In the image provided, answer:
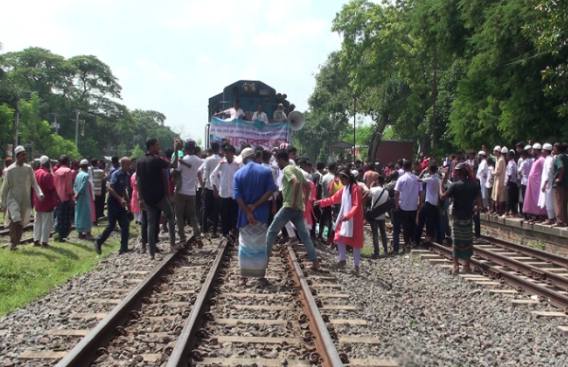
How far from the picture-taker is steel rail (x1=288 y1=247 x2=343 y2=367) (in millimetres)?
5176

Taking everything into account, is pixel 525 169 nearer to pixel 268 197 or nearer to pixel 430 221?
pixel 430 221

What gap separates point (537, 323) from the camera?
7590 millimetres

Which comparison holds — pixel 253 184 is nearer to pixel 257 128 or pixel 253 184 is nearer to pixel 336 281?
pixel 336 281

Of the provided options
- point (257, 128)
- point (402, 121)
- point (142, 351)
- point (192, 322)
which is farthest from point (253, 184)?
point (402, 121)


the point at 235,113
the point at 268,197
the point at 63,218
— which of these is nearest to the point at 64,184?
the point at 63,218

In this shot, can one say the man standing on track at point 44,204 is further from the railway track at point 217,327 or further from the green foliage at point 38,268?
the railway track at point 217,327

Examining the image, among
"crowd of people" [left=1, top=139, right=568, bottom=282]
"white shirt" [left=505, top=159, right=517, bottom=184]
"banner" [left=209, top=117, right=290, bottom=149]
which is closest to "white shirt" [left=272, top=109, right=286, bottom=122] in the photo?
"banner" [left=209, top=117, right=290, bottom=149]

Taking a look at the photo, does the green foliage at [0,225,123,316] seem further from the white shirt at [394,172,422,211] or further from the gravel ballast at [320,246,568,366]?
the white shirt at [394,172,422,211]

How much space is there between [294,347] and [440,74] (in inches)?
1460

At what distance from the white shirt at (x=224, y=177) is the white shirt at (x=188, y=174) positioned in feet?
1.35

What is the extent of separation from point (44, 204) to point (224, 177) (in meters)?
3.63

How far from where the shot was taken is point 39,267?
1070 cm

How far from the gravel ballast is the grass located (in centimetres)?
431

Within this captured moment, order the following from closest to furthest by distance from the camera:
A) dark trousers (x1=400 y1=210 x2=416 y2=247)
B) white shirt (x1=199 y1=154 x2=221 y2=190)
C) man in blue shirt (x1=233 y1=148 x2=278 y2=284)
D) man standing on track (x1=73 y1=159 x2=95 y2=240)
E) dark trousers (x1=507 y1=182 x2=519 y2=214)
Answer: man in blue shirt (x1=233 y1=148 x2=278 y2=284) < white shirt (x1=199 y1=154 x2=221 y2=190) < dark trousers (x1=400 y1=210 x2=416 y2=247) < man standing on track (x1=73 y1=159 x2=95 y2=240) < dark trousers (x1=507 y1=182 x2=519 y2=214)
